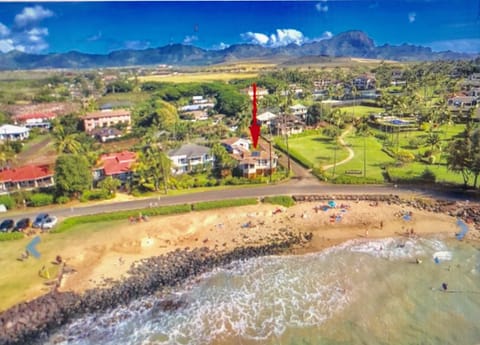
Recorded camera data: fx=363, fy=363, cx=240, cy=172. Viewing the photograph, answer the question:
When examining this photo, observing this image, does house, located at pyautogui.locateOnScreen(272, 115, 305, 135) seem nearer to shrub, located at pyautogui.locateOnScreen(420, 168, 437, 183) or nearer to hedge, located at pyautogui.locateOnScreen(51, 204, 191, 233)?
shrub, located at pyautogui.locateOnScreen(420, 168, 437, 183)

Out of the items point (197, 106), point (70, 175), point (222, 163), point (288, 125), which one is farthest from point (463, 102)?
point (70, 175)

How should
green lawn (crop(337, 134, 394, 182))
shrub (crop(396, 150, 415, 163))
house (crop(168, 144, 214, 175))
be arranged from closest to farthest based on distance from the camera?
green lawn (crop(337, 134, 394, 182)) → house (crop(168, 144, 214, 175)) → shrub (crop(396, 150, 415, 163))

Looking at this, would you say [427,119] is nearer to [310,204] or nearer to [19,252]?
[310,204]

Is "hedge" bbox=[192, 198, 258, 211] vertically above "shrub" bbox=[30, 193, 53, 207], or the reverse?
"shrub" bbox=[30, 193, 53, 207]

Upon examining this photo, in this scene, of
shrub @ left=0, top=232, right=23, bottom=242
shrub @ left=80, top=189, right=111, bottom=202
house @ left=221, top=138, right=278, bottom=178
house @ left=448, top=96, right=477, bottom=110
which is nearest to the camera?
shrub @ left=0, top=232, right=23, bottom=242

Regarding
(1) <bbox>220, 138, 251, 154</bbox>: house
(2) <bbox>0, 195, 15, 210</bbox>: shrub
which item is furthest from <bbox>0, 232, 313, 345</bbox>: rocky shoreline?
(1) <bbox>220, 138, 251, 154</bbox>: house

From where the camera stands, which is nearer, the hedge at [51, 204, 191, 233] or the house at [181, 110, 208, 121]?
the hedge at [51, 204, 191, 233]

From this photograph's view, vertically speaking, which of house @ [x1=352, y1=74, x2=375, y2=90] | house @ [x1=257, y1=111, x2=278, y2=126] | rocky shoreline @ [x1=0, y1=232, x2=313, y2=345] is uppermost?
house @ [x1=352, y1=74, x2=375, y2=90]

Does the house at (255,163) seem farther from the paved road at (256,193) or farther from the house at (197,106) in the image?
the house at (197,106)
